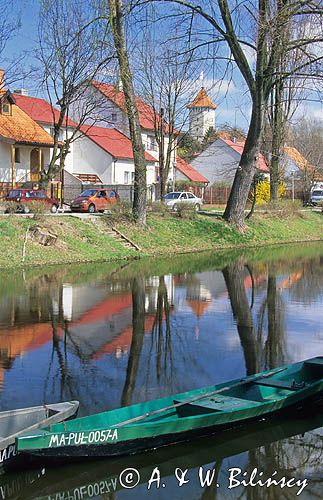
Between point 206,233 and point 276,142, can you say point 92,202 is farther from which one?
point 276,142

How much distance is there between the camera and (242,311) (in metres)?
17.5

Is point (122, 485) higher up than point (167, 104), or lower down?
lower down

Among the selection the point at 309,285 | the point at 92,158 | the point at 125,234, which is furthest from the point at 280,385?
the point at 92,158

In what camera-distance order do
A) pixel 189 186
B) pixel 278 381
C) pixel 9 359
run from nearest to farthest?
1. pixel 278 381
2. pixel 9 359
3. pixel 189 186

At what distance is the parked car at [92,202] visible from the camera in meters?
41.2

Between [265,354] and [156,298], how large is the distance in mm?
6608

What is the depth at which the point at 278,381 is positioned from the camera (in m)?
9.80

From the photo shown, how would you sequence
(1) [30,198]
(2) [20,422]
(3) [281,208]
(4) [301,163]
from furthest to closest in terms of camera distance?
1. (4) [301,163]
2. (3) [281,208]
3. (1) [30,198]
4. (2) [20,422]

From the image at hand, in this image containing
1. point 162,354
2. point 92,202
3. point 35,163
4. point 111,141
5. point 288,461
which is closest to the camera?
point 288,461

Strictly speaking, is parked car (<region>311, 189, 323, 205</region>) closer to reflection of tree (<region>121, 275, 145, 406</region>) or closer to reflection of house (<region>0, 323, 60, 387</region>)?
reflection of tree (<region>121, 275, 145, 406</region>)

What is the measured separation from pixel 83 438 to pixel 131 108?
25811mm

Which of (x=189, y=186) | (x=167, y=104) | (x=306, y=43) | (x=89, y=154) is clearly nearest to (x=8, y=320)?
(x=306, y=43)

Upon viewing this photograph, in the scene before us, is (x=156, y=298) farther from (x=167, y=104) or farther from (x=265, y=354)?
(x=167, y=104)

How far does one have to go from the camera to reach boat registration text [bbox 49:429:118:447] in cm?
716
